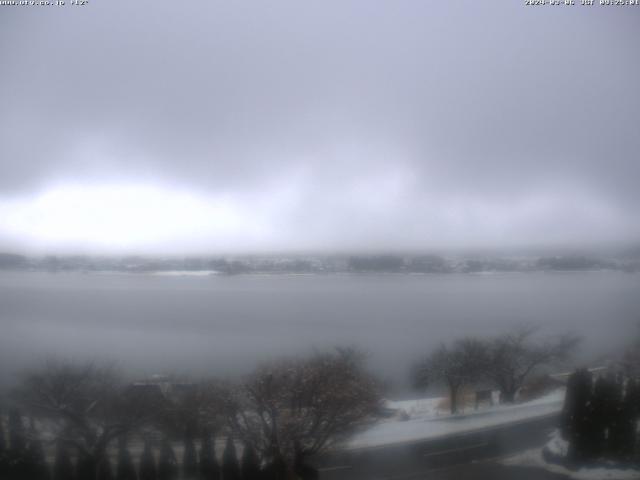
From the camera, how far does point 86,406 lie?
1628 millimetres

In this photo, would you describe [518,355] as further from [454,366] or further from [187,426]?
[187,426]

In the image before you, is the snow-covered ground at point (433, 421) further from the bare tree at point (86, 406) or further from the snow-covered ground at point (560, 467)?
the bare tree at point (86, 406)

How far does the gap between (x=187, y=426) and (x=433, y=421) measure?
0.98 metres

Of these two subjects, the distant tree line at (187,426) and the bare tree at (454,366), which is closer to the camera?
the distant tree line at (187,426)

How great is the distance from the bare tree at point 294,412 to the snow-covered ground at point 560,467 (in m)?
0.69

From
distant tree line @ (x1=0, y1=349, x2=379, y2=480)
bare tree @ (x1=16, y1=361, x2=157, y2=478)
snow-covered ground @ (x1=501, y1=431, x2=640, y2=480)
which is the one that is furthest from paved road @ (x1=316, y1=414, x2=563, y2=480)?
bare tree @ (x1=16, y1=361, x2=157, y2=478)

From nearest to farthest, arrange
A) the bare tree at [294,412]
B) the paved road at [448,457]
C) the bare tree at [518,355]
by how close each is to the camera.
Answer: the bare tree at [294,412] → the paved road at [448,457] → the bare tree at [518,355]

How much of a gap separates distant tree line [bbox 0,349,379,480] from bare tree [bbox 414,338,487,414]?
0.81 feet

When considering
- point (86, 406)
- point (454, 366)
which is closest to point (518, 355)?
point (454, 366)

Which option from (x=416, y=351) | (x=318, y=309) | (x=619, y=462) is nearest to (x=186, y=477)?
(x=318, y=309)

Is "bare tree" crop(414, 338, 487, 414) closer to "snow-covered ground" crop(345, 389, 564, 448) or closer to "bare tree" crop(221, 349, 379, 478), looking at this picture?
"snow-covered ground" crop(345, 389, 564, 448)

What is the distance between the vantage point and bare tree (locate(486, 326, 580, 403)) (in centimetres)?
180

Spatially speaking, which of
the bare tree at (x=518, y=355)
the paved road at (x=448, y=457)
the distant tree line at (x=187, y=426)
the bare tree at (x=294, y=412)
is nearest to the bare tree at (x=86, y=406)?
the distant tree line at (x=187, y=426)

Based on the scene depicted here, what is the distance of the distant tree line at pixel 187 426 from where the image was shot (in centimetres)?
158
